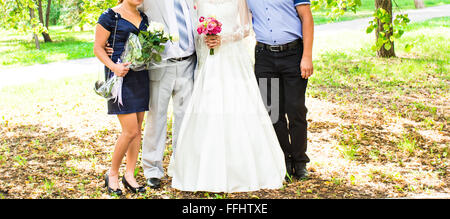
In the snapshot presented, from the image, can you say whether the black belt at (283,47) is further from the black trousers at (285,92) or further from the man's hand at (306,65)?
the man's hand at (306,65)

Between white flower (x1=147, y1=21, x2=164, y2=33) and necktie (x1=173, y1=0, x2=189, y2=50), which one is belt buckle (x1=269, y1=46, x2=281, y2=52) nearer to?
necktie (x1=173, y1=0, x2=189, y2=50)

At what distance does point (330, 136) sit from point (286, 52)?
7.57 feet

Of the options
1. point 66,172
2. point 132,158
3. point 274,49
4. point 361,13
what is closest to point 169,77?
point 132,158

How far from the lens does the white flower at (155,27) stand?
14.0 ft

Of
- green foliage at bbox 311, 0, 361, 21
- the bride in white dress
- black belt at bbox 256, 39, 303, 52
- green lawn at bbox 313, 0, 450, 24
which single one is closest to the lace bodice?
the bride in white dress

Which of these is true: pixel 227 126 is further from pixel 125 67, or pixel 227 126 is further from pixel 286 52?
pixel 125 67

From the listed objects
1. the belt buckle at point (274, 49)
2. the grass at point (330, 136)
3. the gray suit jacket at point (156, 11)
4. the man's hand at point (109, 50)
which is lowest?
the grass at point (330, 136)

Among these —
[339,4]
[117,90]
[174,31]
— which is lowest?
[117,90]

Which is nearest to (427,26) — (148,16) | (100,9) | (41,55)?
(100,9)

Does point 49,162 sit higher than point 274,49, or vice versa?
point 274,49

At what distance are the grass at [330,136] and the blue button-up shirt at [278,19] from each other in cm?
156

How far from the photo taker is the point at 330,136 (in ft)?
21.7

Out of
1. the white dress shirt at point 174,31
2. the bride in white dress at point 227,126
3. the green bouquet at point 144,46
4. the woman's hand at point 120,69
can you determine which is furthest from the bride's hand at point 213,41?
the woman's hand at point 120,69

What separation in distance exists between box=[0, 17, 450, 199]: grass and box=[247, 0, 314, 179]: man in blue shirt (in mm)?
768
